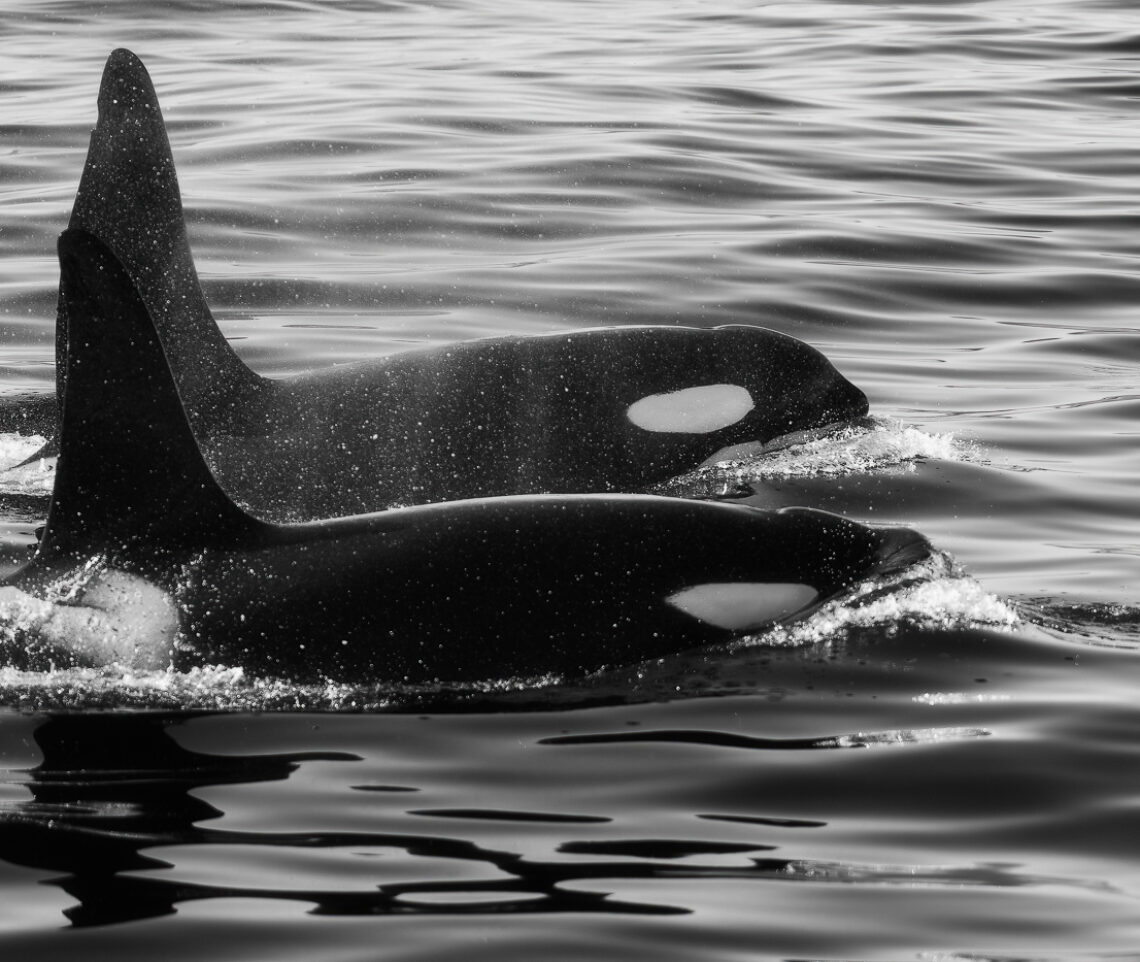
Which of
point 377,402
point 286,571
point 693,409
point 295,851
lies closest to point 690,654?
point 286,571

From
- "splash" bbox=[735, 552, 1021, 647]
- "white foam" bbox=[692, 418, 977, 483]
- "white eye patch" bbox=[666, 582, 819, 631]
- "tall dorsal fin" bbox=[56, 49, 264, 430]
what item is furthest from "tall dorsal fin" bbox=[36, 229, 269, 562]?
"white foam" bbox=[692, 418, 977, 483]

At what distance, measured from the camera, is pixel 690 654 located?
516cm

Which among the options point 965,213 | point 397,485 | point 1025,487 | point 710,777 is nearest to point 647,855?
point 710,777

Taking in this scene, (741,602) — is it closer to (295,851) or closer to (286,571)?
(286,571)

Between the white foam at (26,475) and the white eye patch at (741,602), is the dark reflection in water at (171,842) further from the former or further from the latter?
the white foam at (26,475)

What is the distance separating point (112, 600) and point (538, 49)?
17.4 meters

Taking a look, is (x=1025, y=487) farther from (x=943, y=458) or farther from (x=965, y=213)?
(x=965, y=213)

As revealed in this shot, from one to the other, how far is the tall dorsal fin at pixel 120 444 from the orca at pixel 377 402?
5.85ft

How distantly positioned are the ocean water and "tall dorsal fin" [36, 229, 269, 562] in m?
0.35

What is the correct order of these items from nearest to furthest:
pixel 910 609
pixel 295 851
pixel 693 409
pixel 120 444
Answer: pixel 295 851
pixel 120 444
pixel 910 609
pixel 693 409

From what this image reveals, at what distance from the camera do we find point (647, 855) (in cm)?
405

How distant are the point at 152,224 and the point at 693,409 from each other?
2097 mm

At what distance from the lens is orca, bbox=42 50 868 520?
6695 millimetres

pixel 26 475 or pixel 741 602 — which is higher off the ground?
pixel 741 602
